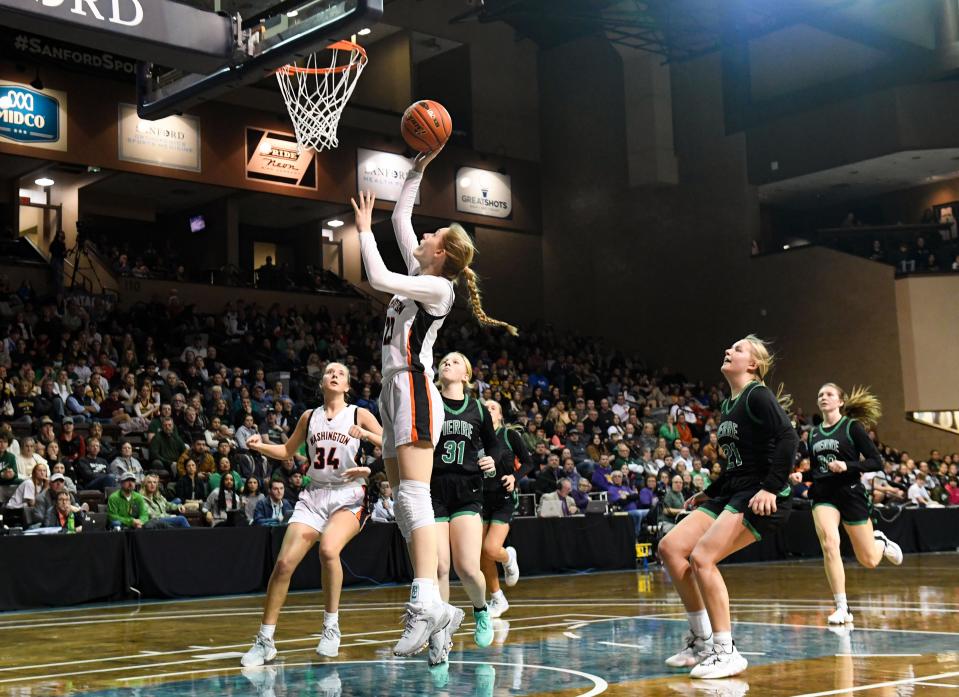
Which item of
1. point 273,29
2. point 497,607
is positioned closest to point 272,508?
→ point 497,607

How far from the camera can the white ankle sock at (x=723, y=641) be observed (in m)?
5.90

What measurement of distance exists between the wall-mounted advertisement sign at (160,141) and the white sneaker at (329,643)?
19140 mm

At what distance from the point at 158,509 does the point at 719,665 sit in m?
10.1

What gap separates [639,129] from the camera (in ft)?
100

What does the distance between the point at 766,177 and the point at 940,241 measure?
4.52 metres

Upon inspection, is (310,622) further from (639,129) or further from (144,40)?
(639,129)

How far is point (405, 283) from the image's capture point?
549cm

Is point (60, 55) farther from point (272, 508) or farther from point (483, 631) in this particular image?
point (483, 631)

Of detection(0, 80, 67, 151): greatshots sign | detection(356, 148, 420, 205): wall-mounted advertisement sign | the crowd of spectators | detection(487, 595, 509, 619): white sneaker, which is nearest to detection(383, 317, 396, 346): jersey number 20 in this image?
detection(487, 595, 509, 619): white sneaker

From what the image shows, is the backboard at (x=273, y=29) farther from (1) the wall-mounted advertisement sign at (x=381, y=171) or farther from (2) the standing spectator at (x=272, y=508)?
(1) the wall-mounted advertisement sign at (x=381, y=171)

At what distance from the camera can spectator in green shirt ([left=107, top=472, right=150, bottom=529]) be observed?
1362 cm

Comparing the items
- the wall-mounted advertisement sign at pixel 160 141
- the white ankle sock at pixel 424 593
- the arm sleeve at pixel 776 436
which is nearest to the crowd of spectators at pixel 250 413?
the wall-mounted advertisement sign at pixel 160 141

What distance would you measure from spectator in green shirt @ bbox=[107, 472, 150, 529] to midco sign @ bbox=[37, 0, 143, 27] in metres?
7.17

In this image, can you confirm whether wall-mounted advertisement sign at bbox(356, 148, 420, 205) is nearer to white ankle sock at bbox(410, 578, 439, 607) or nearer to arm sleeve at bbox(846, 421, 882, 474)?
arm sleeve at bbox(846, 421, 882, 474)
